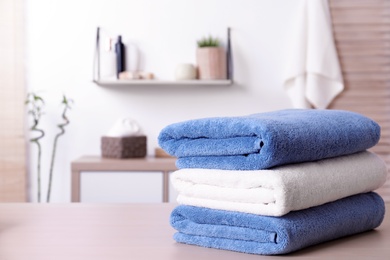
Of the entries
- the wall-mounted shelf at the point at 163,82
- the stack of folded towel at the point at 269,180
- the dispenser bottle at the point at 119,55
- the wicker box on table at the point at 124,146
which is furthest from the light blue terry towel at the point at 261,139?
the dispenser bottle at the point at 119,55

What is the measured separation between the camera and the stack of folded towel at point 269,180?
95cm

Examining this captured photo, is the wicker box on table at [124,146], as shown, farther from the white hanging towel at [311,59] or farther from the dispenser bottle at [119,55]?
the white hanging towel at [311,59]

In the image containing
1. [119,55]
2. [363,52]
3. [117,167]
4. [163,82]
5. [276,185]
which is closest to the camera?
[276,185]

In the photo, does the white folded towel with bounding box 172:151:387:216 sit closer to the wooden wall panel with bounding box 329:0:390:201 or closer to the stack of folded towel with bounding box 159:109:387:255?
the stack of folded towel with bounding box 159:109:387:255

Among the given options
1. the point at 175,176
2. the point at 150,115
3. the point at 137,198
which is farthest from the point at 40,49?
the point at 175,176

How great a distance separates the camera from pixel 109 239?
1.06 metres

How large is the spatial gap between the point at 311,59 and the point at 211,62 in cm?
59

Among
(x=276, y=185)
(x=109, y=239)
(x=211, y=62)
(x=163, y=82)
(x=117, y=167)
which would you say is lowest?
(x=117, y=167)

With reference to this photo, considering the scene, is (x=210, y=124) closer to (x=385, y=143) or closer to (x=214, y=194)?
(x=214, y=194)

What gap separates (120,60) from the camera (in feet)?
12.9

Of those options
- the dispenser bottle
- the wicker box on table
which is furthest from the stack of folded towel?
the dispenser bottle

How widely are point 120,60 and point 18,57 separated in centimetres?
61

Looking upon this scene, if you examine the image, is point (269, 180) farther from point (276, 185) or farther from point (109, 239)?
point (109, 239)

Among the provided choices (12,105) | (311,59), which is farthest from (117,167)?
(311,59)
